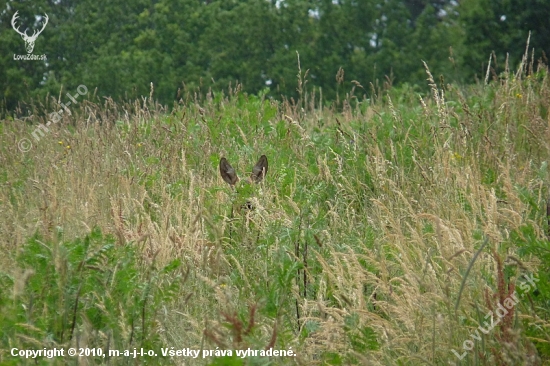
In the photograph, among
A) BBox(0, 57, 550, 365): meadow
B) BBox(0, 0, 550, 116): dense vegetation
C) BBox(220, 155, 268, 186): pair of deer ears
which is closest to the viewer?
BBox(0, 57, 550, 365): meadow

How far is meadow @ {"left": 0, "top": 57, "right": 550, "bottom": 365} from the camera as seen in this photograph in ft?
8.92

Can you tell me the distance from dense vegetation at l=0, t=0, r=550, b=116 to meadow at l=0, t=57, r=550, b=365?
17.8m

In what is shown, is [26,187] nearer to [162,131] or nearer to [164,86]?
[162,131]

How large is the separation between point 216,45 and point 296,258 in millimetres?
23864

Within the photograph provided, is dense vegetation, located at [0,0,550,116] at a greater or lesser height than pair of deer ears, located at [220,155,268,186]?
greater

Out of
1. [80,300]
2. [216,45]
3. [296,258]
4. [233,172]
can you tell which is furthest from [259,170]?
[216,45]

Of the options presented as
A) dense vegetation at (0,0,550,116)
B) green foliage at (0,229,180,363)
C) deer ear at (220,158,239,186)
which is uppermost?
dense vegetation at (0,0,550,116)

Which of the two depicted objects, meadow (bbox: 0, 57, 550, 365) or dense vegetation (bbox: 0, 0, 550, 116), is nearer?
meadow (bbox: 0, 57, 550, 365)

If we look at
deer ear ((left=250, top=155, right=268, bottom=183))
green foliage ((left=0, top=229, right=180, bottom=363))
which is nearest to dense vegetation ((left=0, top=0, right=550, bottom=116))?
deer ear ((left=250, top=155, right=268, bottom=183))

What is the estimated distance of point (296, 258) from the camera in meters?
3.15

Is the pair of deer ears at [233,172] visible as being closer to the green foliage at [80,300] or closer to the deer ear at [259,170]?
the deer ear at [259,170]

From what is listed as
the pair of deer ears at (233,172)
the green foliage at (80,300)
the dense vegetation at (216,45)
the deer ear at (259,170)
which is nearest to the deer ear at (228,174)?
the pair of deer ears at (233,172)

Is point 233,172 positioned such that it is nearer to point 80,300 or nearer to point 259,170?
point 259,170

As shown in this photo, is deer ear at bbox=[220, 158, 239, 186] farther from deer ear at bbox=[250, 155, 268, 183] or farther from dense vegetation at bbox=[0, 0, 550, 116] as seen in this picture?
dense vegetation at bbox=[0, 0, 550, 116]
